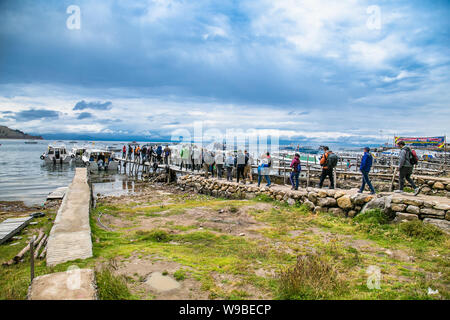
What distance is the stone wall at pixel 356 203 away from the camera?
300 inches

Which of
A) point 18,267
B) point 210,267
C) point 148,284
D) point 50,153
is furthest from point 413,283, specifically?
point 50,153

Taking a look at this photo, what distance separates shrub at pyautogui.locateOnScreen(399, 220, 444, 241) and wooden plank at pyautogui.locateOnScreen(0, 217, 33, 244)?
39.7ft

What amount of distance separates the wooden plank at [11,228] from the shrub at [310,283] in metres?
8.66

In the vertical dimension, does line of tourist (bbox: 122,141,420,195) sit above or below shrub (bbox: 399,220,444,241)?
above

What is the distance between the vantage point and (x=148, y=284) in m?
4.54

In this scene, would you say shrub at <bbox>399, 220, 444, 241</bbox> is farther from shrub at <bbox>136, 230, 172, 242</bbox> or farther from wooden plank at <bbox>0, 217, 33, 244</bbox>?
wooden plank at <bbox>0, 217, 33, 244</bbox>

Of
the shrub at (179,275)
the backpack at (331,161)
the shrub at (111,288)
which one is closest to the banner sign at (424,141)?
the backpack at (331,161)

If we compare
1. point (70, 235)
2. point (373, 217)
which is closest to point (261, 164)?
point (373, 217)

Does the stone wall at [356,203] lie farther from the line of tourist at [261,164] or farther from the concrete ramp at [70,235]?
the concrete ramp at [70,235]

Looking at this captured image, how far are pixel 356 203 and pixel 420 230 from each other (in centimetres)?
258

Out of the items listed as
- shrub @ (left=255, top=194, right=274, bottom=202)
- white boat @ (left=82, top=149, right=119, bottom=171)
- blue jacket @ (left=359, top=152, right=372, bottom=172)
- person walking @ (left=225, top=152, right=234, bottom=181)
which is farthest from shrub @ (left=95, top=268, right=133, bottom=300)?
white boat @ (left=82, top=149, right=119, bottom=171)

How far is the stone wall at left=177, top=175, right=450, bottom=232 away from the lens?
7.61 m
